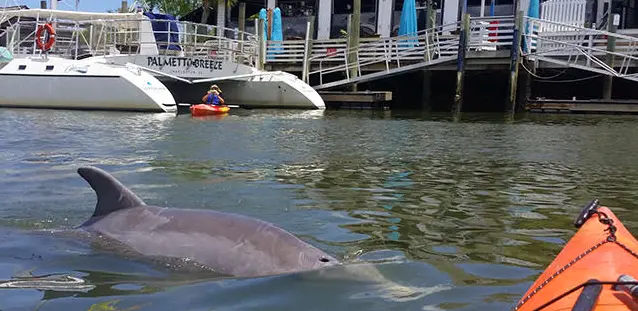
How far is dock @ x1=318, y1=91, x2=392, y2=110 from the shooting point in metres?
22.3

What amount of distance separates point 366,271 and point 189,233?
101cm

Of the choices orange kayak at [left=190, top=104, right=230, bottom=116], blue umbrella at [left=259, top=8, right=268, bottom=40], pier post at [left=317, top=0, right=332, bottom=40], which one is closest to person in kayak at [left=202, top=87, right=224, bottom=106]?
orange kayak at [left=190, top=104, right=230, bottom=116]

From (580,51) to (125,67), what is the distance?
1298cm

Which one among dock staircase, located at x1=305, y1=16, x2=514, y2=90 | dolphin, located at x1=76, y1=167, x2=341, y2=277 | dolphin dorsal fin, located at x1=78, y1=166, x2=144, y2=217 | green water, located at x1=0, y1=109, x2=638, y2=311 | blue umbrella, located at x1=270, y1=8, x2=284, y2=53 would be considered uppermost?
blue umbrella, located at x1=270, y1=8, x2=284, y2=53

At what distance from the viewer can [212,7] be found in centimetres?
3725

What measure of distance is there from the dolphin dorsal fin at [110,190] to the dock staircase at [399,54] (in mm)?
18040

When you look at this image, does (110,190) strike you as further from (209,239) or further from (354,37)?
(354,37)

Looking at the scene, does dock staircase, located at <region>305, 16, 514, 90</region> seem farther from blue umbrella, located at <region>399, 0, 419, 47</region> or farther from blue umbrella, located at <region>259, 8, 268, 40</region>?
blue umbrella, located at <region>259, 8, 268, 40</region>

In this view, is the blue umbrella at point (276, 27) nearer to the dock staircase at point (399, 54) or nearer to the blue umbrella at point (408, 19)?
the dock staircase at point (399, 54)

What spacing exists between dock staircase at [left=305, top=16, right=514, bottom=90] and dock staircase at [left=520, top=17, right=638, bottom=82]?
90 cm

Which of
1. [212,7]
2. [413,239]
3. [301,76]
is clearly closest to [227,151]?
[413,239]

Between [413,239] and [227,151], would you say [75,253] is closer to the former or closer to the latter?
[413,239]

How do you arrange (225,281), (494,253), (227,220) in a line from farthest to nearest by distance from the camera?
(494,253) < (227,220) < (225,281)

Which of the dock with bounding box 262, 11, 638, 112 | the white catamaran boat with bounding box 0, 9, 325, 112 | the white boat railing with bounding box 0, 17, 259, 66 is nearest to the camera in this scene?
the white catamaran boat with bounding box 0, 9, 325, 112
